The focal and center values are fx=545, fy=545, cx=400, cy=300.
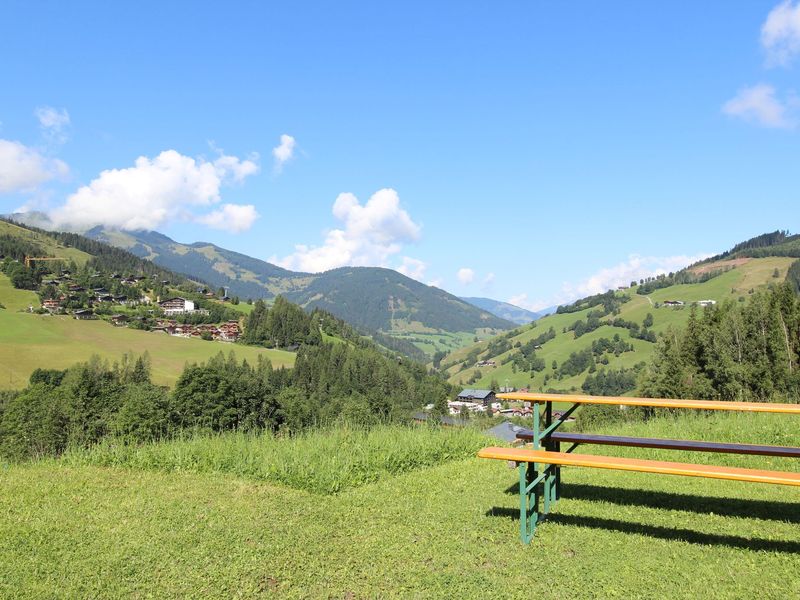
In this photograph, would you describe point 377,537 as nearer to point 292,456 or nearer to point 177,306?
point 292,456

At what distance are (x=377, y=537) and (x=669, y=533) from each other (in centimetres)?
323

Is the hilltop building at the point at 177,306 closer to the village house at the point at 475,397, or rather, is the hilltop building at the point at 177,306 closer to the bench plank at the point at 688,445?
the village house at the point at 475,397

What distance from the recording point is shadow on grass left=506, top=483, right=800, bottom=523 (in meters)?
6.53

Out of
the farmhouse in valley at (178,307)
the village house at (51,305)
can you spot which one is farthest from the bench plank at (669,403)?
the farmhouse in valley at (178,307)

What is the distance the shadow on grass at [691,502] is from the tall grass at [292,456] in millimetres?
2157

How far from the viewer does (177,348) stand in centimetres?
11500

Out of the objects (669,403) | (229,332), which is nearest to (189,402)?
(669,403)

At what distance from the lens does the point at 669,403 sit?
576 cm

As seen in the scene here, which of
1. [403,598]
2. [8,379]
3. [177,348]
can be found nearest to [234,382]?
[403,598]

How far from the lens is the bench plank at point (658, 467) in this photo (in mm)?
5049

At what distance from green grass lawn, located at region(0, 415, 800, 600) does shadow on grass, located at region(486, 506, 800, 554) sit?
0.02 metres

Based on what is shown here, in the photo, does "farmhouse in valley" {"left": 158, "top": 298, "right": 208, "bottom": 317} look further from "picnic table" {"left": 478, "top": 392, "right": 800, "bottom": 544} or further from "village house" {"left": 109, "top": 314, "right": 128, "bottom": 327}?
"picnic table" {"left": 478, "top": 392, "right": 800, "bottom": 544}

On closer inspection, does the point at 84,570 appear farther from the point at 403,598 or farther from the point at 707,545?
the point at 707,545

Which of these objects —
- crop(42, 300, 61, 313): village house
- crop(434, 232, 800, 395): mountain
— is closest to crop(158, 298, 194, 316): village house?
crop(42, 300, 61, 313): village house
